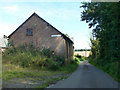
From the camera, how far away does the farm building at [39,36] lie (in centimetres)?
2591

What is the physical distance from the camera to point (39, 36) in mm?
26688

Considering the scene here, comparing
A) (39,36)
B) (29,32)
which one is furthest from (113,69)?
(29,32)

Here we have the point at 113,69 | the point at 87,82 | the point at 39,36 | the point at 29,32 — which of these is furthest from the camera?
the point at 29,32

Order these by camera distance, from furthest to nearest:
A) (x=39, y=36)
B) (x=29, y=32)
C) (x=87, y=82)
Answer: (x=29, y=32), (x=39, y=36), (x=87, y=82)

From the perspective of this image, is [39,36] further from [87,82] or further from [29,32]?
[87,82]

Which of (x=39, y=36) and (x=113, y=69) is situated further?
(x=39, y=36)

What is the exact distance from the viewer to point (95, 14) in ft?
86.3

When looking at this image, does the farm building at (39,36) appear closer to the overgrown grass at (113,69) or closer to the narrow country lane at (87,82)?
the overgrown grass at (113,69)

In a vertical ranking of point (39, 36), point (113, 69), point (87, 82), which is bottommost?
point (87, 82)

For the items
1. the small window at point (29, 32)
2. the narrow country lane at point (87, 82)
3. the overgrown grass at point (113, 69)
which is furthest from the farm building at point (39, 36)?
the narrow country lane at point (87, 82)

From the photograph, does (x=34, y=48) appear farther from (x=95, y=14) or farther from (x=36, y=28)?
(x=95, y=14)

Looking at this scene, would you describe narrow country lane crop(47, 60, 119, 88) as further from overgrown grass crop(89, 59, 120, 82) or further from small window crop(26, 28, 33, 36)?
small window crop(26, 28, 33, 36)

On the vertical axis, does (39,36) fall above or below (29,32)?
below

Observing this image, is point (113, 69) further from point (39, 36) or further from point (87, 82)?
point (39, 36)
